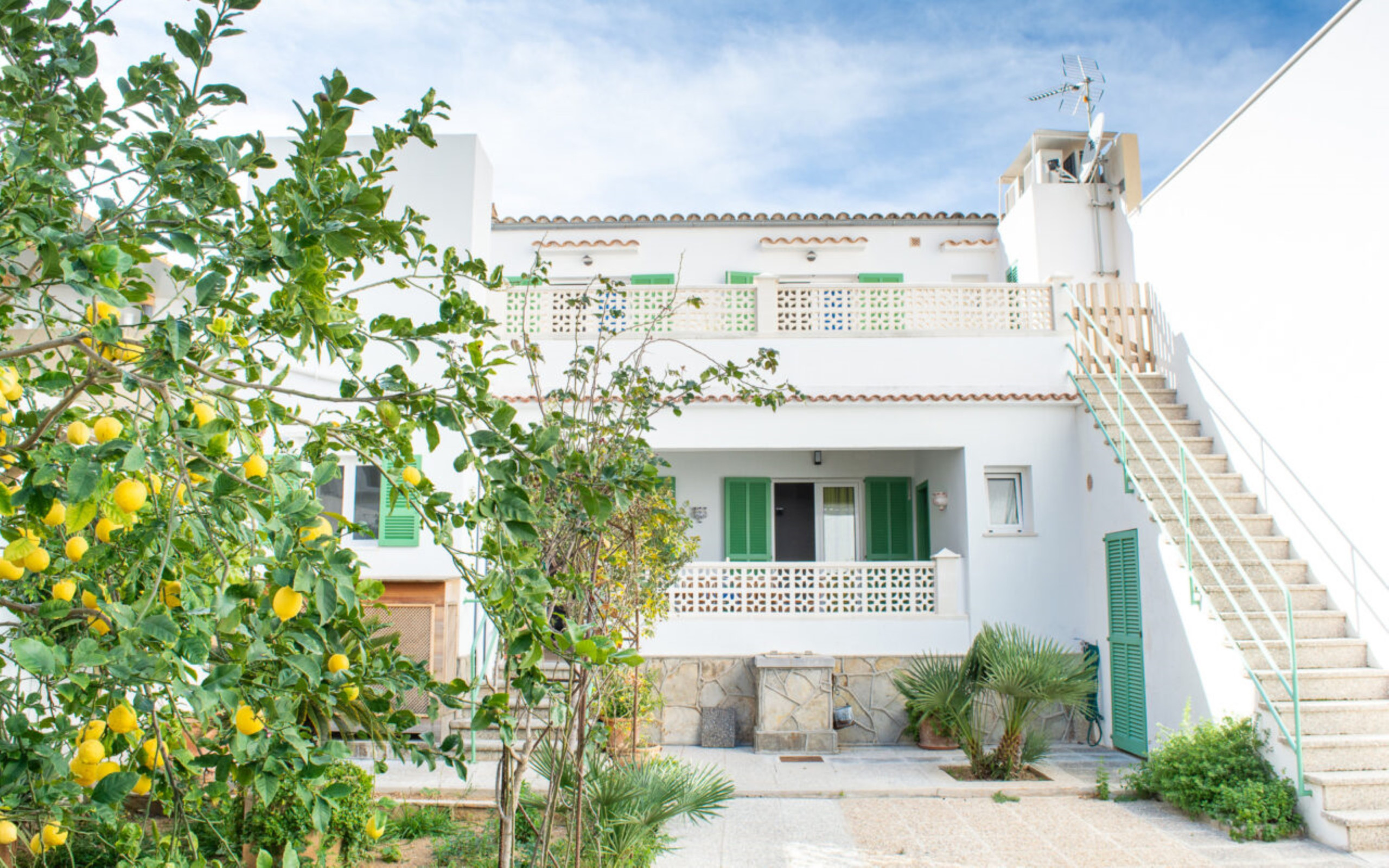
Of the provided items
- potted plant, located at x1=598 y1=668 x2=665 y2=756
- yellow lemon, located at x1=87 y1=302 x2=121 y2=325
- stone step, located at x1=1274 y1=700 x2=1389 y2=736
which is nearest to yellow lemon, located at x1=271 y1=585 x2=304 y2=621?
yellow lemon, located at x1=87 y1=302 x2=121 y2=325

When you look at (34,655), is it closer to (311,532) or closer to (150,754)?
(311,532)

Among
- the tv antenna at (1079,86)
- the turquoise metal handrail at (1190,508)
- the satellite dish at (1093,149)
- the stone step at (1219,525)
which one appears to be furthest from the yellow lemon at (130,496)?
the tv antenna at (1079,86)

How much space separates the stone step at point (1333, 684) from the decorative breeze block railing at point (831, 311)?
222 inches

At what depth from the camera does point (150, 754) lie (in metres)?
2.14

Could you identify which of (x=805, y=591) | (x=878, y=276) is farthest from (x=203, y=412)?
(x=878, y=276)

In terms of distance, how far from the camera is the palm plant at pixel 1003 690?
869cm

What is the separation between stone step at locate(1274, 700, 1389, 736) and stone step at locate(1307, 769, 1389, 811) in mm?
546

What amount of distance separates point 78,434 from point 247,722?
712mm

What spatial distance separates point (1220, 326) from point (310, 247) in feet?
35.9

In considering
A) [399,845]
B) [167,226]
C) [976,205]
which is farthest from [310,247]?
[976,205]

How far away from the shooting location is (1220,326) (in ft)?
34.5

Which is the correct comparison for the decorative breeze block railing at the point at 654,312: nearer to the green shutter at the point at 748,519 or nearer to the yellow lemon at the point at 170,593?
the green shutter at the point at 748,519

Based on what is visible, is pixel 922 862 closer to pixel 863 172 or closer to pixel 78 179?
pixel 78 179

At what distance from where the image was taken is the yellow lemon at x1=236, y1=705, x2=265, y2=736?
1.68 metres
